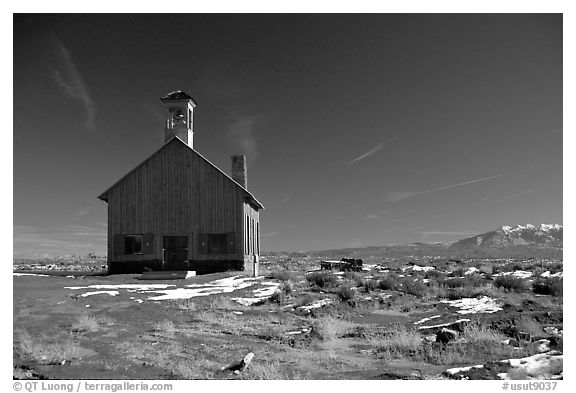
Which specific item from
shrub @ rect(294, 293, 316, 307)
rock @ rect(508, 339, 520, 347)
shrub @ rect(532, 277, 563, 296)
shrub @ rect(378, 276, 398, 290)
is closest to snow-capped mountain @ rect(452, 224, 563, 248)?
shrub @ rect(532, 277, 563, 296)

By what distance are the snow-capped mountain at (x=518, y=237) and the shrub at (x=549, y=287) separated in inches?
3390

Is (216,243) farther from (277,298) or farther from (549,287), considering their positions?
(549,287)

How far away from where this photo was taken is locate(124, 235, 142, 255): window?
3041cm

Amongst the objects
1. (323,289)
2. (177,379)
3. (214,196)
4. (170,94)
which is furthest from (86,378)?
(170,94)

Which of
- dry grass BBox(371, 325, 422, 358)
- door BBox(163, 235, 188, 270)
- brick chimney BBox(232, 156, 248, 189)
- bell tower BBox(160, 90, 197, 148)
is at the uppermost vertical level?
bell tower BBox(160, 90, 197, 148)

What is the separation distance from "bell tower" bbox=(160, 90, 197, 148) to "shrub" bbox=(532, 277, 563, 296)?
70.6 ft

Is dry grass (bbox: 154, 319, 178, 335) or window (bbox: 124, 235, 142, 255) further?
window (bbox: 124, 235, 142, 255)

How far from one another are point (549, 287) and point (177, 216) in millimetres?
20768

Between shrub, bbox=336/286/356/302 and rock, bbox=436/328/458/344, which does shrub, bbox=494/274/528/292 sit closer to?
shrub, bbox=336/286/356/302

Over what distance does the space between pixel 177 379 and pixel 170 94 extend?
24.6m

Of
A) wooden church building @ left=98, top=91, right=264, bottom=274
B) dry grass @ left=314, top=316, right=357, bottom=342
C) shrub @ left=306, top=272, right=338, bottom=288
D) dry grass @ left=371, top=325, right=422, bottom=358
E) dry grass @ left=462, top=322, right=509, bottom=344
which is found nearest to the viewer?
dry grass @ left=371, top=325, right=422, bottom=358

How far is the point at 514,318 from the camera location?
14234mm
